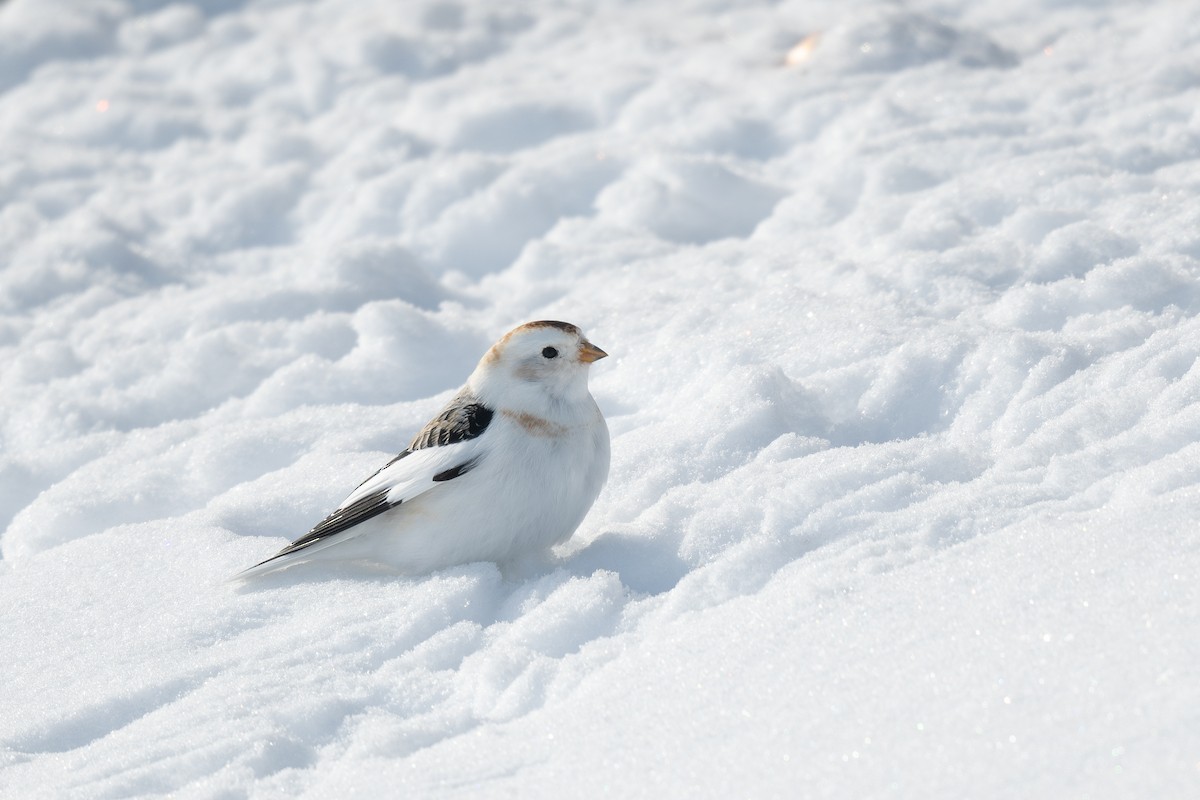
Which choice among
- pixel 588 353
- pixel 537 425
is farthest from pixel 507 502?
pixel 588 353

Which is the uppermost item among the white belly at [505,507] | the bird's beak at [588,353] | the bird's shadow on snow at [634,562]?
the bird's beak at [588,353]

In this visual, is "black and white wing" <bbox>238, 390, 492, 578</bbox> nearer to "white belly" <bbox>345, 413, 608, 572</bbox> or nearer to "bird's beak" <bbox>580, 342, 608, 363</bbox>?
"white belly" <bbox>345, 413, 608, 572</bbox>

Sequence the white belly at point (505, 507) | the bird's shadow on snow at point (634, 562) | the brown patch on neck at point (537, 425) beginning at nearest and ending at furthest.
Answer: the bird's shadow on snow at point (634, 562), the white belly at point (505, 507), the brown patch on neck at point (537, 425)

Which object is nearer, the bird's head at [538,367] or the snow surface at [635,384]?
the snow surface at [635,384]

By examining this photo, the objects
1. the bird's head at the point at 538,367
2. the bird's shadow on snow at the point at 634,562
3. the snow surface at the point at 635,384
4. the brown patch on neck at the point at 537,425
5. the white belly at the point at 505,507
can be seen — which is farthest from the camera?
the bird's head at the point at 538,367

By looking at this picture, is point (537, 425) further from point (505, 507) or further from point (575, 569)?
point (575, 569)

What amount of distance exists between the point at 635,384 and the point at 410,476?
138 cm

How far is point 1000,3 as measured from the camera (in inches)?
324

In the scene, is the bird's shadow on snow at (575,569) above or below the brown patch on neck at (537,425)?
below

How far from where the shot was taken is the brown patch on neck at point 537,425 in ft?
11.8

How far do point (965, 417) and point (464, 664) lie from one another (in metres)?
1.88

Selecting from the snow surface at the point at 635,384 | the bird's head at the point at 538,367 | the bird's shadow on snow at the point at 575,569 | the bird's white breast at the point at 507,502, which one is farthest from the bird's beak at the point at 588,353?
the bird's shadow on snow at the point at 575,569

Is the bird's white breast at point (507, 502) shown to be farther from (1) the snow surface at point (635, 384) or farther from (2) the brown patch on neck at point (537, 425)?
(1) the snow surface at point (635, 384)

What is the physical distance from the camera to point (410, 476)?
3.60 meters
